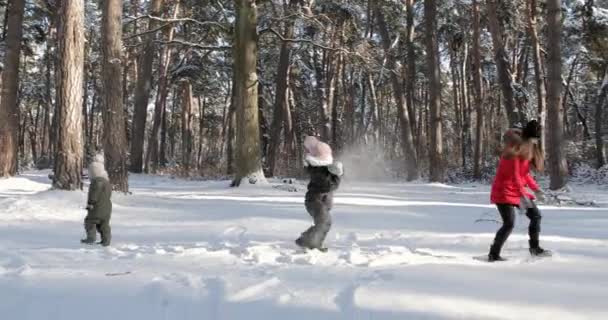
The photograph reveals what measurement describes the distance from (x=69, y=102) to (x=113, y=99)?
120cm

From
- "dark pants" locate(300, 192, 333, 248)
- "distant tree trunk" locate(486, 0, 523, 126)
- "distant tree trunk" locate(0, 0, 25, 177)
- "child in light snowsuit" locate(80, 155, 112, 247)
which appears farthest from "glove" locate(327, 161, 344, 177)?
"distant tree trunk" locate(0, 0, 25, 177)

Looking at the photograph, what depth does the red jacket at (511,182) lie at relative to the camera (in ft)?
19.7

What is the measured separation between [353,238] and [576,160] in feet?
79.3

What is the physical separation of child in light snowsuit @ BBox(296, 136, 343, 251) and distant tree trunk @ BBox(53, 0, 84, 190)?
238 inches

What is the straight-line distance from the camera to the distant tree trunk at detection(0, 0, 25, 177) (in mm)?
16156

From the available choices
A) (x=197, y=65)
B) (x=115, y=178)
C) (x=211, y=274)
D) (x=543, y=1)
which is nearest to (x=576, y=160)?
(x=543, y=1)

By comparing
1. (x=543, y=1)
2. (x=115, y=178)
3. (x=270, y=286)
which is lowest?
(x=270, y=286)

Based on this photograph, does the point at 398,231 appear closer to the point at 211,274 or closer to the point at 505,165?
the point at 505,165

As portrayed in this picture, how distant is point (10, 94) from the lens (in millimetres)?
16203

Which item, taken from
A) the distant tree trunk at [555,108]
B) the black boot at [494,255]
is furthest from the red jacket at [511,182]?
the distant tree trunk at [555,108]

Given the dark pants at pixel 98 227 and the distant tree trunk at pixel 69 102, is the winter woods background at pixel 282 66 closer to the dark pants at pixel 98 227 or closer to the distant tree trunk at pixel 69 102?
the distant tree trunk at pixel 69 102

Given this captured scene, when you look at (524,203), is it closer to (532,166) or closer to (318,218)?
(532,166)

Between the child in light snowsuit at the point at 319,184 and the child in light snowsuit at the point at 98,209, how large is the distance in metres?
2.55

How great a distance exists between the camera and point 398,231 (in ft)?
27.2
